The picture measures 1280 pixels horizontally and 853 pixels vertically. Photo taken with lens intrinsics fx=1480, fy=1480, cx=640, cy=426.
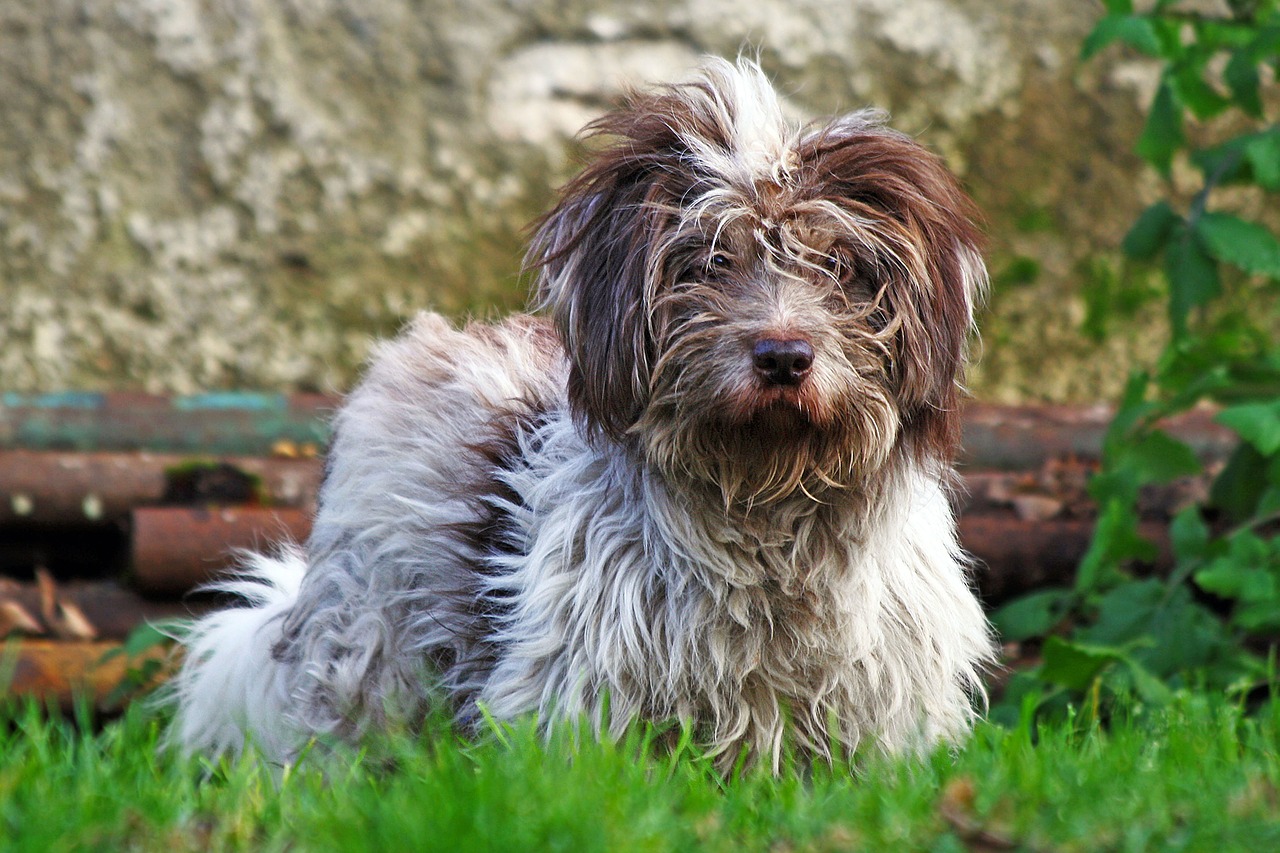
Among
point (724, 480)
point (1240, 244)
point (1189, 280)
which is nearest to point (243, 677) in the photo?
point (724, 480)

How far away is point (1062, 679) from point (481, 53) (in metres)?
3.25

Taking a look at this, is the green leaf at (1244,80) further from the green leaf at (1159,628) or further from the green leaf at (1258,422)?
the green leaf at (1159,628)

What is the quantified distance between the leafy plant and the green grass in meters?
1.08

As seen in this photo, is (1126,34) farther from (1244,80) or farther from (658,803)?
(658,803)

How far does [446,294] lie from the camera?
5.77m

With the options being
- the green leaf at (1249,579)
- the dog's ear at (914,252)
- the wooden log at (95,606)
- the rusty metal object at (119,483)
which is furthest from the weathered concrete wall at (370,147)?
the dog's ear at (914,252)

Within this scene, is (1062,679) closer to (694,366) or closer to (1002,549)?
(1002,549)

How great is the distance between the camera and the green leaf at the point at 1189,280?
165 inches

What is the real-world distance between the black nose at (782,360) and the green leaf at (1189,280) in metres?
1.81

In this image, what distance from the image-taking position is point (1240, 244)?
412cm

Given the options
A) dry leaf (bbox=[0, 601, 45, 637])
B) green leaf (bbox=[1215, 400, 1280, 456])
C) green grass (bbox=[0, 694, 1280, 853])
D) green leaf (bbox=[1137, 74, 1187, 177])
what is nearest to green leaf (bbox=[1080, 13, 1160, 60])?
green leaf (bbox=[1137, 74, 1187, 177])

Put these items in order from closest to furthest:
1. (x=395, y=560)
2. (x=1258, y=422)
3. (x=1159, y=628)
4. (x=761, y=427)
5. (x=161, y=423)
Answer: (x=761, y=427)
(x=395, y=560)
(x=1258, y=422)
(x=1159, y=628)
(x=161, y=423)

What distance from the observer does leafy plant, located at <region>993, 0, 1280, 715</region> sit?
157 inches

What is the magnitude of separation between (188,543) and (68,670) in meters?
0.51
